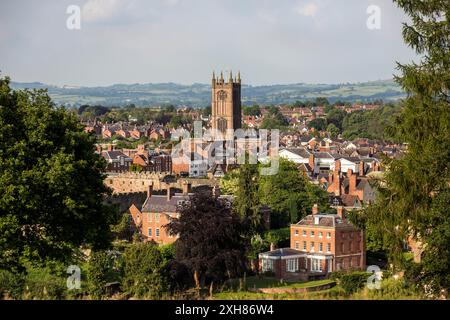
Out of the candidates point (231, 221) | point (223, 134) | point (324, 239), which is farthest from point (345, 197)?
point (223, 134)

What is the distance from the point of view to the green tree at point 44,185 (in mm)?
20125

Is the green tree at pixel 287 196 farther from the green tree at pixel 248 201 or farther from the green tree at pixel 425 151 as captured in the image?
the green tree at pixel 425 151

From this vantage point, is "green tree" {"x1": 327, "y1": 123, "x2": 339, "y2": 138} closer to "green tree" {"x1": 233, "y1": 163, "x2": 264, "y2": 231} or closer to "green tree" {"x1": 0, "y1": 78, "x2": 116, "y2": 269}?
"green tree" {"x1": 233, "y1": 163, "x2": 264, "y2": 231}

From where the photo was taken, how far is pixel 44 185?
67.2ft

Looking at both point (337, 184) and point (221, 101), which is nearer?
point (337, 184)

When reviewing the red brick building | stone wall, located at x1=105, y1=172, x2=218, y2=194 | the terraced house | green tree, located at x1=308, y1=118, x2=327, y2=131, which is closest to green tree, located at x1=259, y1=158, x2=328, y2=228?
the red brick building

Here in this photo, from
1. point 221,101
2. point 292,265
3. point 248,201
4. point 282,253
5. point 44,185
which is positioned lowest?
point 292,265

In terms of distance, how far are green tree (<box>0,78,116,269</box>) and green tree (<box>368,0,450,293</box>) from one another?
8029mm

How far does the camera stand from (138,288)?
25.8m

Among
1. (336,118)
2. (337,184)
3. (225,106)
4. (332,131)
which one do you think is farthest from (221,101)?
(336,118)

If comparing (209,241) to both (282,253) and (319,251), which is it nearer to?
(282,253)

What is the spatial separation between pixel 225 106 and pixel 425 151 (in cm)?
10108

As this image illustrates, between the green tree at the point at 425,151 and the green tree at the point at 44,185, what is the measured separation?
26.3ft

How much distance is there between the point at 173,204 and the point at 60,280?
2061 centimetres
